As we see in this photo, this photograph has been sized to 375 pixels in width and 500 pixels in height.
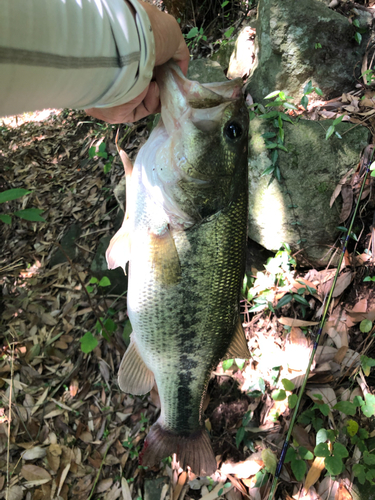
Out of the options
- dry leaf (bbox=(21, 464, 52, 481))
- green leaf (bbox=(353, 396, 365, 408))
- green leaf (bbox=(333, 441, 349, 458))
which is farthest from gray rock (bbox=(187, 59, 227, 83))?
dry leaf (bbox=(21, 464, 52, 481))

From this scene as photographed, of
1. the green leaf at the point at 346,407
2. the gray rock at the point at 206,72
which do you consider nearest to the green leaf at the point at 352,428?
the green leaf at the point at 346,407

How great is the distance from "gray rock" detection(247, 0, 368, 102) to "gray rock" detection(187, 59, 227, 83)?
2.29 ft

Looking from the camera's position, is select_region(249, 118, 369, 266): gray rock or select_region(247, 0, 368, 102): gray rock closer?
select_region(249, 118, 369, 266): gray rock

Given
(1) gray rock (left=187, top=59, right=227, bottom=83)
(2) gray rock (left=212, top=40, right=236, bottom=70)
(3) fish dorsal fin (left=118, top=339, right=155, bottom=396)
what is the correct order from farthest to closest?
(2) gray rock (left=212, top=40, right=236, bottom=70) < (1) gray rock (left=187, top=59, right=227, bottom=83) < (3) fish dorsal fin (left=118, top=339, right=155, bottom=396)

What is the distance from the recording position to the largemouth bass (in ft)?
4.68

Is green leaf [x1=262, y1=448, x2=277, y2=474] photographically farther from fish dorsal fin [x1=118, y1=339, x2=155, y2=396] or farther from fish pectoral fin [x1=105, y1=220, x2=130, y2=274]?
fish pectoral fin [x1=105, y1=220, x2=130, y2=274]

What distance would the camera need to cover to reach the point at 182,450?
1.78 metres

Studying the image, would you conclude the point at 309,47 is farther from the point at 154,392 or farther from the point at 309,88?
the point at 154,392

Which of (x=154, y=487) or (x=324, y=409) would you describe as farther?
(x=154, y=487)

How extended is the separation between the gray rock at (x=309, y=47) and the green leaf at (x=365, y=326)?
2271 mm

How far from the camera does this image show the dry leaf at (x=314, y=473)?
205 centimetres

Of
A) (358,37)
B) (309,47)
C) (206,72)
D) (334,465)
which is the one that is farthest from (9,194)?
(358,37)

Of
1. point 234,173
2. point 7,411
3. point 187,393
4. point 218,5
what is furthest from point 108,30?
point 218,5

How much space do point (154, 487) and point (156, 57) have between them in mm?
2940
